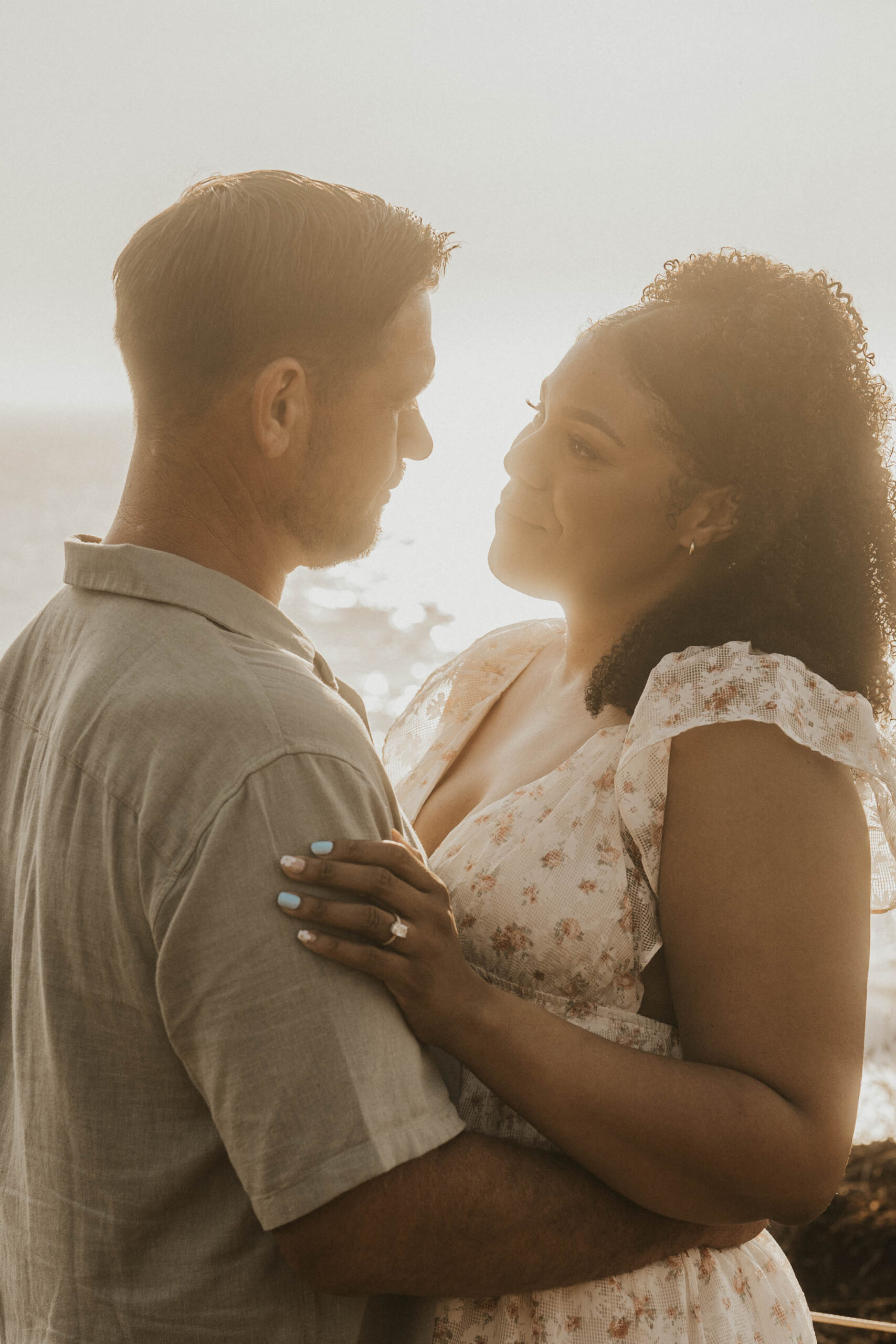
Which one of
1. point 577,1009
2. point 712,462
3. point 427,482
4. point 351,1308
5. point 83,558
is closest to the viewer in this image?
point 351,1308

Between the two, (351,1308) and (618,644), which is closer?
(351,1308)

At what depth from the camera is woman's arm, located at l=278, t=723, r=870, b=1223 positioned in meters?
1.62

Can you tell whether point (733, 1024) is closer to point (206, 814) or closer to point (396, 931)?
point (396, 931)

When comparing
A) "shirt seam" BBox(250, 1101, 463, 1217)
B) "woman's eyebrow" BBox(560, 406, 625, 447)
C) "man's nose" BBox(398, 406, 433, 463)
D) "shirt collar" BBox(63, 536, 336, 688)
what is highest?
"woman's eyebrow" BBox(560, 406, 625, 447)

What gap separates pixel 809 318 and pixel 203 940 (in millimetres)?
1633

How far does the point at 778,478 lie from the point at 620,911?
0.86 meters

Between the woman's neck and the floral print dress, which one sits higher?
the woman's neck

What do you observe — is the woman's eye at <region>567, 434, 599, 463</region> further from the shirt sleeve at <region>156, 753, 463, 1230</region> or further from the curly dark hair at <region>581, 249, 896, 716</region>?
the shirt sleeve at <region>156, 753, 463, 1230</region>

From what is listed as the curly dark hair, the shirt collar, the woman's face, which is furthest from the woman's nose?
the shirt collar

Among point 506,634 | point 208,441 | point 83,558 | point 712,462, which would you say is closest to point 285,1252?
point 83,558

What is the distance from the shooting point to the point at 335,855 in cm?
138

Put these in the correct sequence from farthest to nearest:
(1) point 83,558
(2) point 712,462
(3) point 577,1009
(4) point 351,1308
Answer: (2) point 712,462, (3) point 577,1009, (1) point 83,558, (4) point 351,1308

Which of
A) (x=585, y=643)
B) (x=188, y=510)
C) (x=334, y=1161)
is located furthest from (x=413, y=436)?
(x=334, y=1161)

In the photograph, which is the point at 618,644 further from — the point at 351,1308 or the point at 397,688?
the point at 397,688
